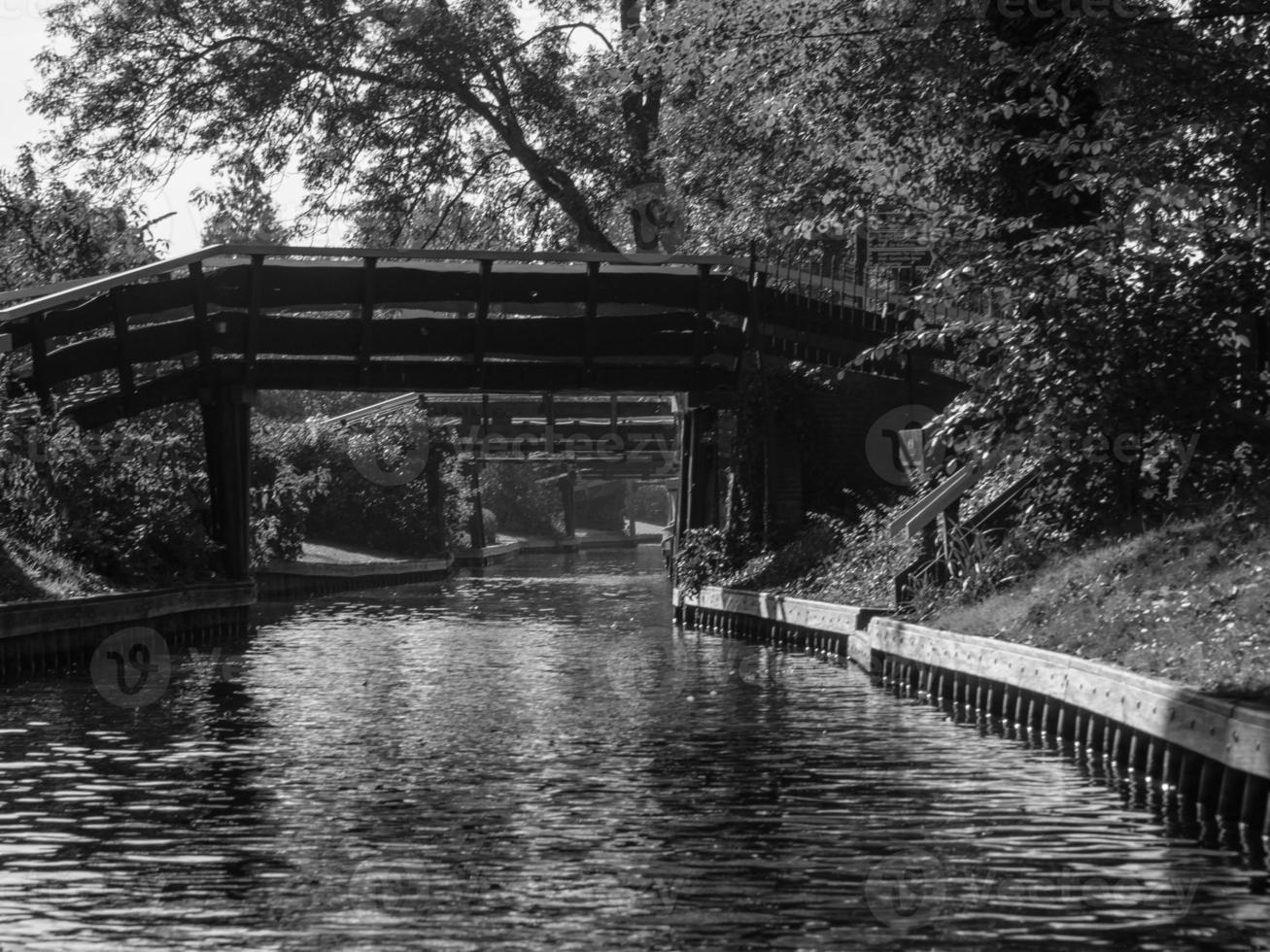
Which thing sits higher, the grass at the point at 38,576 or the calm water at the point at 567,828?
the grass at the point at 38,576

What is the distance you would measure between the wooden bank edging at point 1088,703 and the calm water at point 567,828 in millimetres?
504

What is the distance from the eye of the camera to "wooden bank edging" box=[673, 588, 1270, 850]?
1071cm

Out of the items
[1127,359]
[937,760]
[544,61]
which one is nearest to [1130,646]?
[937,760]

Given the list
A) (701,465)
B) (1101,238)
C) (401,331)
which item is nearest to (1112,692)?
(1101,238)

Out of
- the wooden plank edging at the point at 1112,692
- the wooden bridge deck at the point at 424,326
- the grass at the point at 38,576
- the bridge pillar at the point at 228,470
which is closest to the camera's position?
the wooden plank edging at the point at 1112,692

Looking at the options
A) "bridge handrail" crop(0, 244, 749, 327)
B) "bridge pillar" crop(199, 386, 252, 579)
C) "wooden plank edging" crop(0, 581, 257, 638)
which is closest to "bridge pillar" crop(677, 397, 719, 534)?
"bridge handrail" crop(0, 244, 749, 327)

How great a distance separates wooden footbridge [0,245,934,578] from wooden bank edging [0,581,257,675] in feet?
5.80

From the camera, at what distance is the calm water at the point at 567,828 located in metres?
8.34

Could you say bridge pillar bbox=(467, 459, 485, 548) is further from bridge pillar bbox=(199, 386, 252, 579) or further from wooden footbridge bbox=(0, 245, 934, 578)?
bridge pillar bbox=(199, 386, 252, 579)

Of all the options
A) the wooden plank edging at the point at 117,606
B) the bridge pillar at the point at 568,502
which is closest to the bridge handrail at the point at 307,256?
the wooden plank edging at the point at 117,606

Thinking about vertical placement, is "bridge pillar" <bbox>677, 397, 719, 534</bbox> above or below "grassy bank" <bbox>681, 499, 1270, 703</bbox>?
above

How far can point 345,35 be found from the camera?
32.9 m

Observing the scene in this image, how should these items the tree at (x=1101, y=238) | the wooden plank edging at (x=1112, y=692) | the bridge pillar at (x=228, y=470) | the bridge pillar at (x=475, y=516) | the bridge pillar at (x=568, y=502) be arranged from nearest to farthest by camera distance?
the wooden plank edging at (x=1112, y=692) < the tree at (x=1101, y=238) < the bridge pillar at (x=228, y=470) < the bridge pillar at (x=475, y=516) < the bridge pillar at (x=568, y=502)

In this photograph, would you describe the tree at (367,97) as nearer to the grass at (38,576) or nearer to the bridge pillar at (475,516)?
the grass at (38,576)
